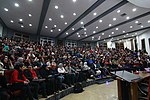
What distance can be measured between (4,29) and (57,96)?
33.1ft

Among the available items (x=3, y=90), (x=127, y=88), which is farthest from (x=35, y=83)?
(x=127, y=88)

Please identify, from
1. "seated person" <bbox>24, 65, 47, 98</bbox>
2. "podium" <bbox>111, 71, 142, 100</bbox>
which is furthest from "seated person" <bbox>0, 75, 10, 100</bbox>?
"podium" <bbox>111, 71, 142, 100</bbox>

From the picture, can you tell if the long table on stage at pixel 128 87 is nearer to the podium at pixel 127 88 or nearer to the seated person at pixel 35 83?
the podium at pixel 127 88

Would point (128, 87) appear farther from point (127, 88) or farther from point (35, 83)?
point (35, 83)

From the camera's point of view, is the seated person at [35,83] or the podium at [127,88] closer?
the podium at [127,88]

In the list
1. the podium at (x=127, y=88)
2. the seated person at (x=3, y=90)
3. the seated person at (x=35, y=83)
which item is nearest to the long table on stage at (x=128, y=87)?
the podium at (x=127, y=88)

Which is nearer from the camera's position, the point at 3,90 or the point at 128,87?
the point at 3,90

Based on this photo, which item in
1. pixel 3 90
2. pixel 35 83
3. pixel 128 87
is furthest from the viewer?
pixel 35 83

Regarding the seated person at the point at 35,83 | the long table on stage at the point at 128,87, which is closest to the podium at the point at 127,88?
the long table on stage at the point at 128,87

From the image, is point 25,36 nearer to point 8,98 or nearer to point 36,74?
point 36,74

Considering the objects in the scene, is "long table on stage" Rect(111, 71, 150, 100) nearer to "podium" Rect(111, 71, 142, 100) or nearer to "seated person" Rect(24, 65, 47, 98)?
"podium" Rect(111, 71, 142, 100)

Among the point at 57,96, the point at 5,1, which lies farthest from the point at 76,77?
the point at 5,1

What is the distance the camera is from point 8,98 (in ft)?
8.59

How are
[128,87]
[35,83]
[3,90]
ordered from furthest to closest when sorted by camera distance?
1. [35,83]
2. [128,87]
3. [3,90]
